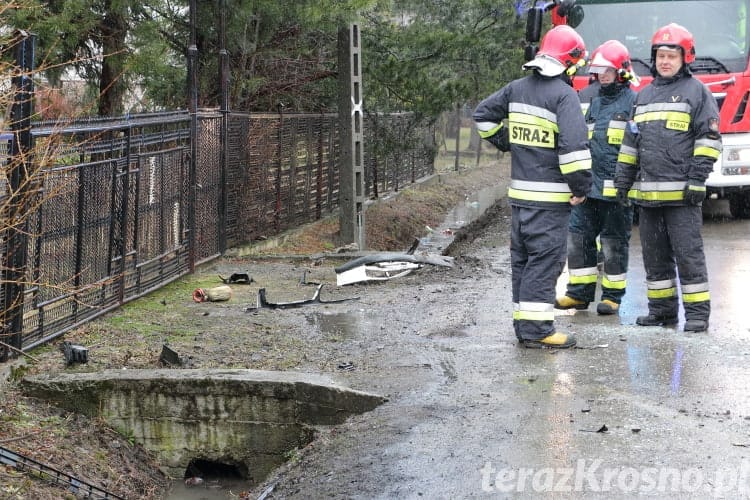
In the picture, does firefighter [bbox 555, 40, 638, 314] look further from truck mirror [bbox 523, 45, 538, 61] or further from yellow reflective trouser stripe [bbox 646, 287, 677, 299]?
truck mirror [bbox 523, 45, 538, 61]

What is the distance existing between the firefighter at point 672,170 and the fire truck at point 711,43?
6.16 meters

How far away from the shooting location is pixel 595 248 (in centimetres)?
916

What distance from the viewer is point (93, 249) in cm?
846

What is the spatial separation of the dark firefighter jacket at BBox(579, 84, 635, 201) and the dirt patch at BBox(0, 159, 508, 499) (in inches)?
61.6

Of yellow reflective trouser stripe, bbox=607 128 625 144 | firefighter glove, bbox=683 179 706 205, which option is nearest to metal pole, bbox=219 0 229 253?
yellow reflective trouser stripe, bbox=607 128 625 144

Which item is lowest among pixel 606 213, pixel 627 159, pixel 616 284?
pixel 616 284

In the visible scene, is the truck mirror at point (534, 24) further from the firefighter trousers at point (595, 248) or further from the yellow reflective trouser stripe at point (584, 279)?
the yellow reflective trouser stripe at point (584, 279)

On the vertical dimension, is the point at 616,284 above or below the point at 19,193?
below

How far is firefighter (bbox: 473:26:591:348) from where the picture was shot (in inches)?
293

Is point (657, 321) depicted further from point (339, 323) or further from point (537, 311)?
point (339, 323)

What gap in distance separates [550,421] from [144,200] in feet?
16.6

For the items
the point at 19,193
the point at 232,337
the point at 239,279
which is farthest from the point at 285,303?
the point at 19,193

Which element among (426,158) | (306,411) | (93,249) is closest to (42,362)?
→ (93,249)

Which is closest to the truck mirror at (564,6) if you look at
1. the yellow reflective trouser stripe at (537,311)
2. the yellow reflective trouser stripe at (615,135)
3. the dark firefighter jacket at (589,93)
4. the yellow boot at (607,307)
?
the dark firefighter jacket at (589,93)
